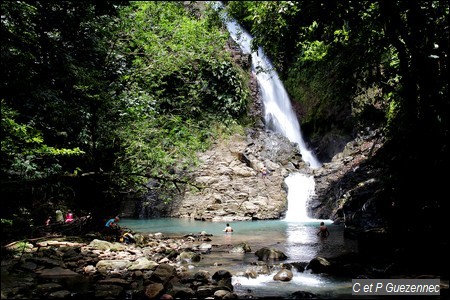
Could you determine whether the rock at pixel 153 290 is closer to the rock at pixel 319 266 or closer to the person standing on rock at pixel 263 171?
the rock at pixel 319 266

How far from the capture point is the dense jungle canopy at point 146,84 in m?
7.05

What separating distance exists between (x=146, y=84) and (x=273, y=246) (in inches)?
355

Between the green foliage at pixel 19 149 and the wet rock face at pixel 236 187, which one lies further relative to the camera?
the wet rock face at pixel 236 187

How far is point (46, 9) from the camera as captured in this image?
26.2ft

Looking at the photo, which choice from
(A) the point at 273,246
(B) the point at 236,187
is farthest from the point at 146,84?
(B) the point at 236,187

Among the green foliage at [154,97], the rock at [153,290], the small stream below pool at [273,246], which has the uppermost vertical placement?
the green foliage at [154,97]

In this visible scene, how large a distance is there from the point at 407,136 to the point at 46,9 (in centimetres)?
892

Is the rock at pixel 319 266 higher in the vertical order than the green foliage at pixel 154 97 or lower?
lower

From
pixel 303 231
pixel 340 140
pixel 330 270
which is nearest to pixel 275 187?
pixel 303 231

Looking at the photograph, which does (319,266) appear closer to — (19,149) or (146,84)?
(19,149)

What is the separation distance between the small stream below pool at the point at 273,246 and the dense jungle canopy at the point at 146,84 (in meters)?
2.64

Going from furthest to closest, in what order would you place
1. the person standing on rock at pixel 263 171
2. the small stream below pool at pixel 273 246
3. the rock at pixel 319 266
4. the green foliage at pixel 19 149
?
the person standing on rock at pixel 263 171, the rock at pixel 319 266, the small stream below pool at pixel 273 246, the green foliage at pixel 19 149

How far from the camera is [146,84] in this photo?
15422 millimetres

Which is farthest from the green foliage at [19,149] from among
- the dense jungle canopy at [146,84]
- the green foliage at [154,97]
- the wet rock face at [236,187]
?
the wet rock face at [236,187]
